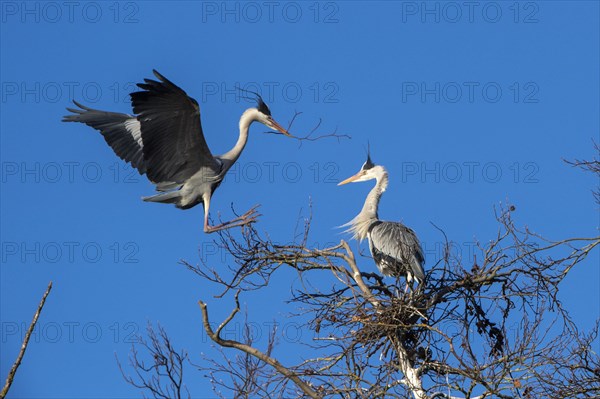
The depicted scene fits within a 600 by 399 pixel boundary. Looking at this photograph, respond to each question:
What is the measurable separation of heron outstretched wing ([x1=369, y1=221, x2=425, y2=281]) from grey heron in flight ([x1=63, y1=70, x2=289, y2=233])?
4.96 feet

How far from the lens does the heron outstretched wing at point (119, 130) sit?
37.9ft

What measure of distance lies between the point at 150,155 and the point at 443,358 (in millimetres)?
4425

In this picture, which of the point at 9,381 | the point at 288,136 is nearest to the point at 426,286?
the point at 288,136

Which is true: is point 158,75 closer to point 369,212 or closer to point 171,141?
point 171,141

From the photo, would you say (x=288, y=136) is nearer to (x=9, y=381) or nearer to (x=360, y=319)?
(x=360, y=319)

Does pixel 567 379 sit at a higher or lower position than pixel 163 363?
lower

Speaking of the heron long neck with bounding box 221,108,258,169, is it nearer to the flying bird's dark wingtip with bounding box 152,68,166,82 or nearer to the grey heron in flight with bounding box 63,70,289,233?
the grey heron in flight with bounding box 63,70,289,233

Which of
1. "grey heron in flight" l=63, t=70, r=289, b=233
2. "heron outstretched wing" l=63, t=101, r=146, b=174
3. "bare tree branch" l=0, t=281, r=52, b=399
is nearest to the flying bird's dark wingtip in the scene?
"grey heron in flight" l=63, t=70, r=289, b=233

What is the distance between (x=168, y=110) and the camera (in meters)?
10.2

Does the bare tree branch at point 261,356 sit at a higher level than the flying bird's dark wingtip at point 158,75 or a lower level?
lower

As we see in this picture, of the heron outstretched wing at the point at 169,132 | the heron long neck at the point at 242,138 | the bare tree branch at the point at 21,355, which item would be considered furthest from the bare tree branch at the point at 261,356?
the heron long neck at the point at 242,138

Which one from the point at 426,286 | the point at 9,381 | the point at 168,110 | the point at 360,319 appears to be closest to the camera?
the point at 9,381

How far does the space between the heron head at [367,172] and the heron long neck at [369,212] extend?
0.25 feet

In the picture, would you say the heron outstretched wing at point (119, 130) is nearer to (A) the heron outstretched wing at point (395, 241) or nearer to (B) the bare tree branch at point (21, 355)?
(A) the heron outstretched wing at point (395, 241)
